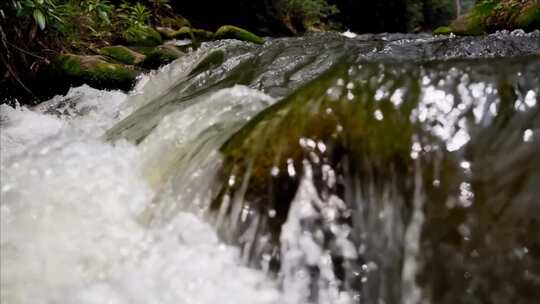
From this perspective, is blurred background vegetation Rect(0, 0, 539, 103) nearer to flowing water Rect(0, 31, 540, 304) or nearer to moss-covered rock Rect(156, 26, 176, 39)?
moss-covered rock Rect(156, 26, 176, 39)

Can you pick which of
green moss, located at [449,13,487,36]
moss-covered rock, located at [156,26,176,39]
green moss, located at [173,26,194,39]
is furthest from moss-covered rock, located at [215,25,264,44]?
green moss, located at [449,13,487,36]

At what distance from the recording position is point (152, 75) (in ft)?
16.6

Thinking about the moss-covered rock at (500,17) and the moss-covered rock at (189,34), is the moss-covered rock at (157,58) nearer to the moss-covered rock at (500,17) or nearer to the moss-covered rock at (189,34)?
the moss-covered rock at (189,34)

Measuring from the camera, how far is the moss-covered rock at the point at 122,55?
5.51m

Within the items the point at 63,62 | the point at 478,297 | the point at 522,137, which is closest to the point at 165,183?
the point at 478,297

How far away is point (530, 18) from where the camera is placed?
226 inches

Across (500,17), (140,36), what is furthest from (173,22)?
(500,17)

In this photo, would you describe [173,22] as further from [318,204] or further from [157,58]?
[318,204]

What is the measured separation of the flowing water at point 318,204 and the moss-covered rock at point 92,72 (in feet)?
6.65

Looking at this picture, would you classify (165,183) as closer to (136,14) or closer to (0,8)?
(0,8)

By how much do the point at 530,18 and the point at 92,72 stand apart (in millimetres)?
4830

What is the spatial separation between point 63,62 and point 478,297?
421cm

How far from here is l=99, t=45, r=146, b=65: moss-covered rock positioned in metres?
5.51

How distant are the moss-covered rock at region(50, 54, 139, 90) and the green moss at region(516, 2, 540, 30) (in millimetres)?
4413
